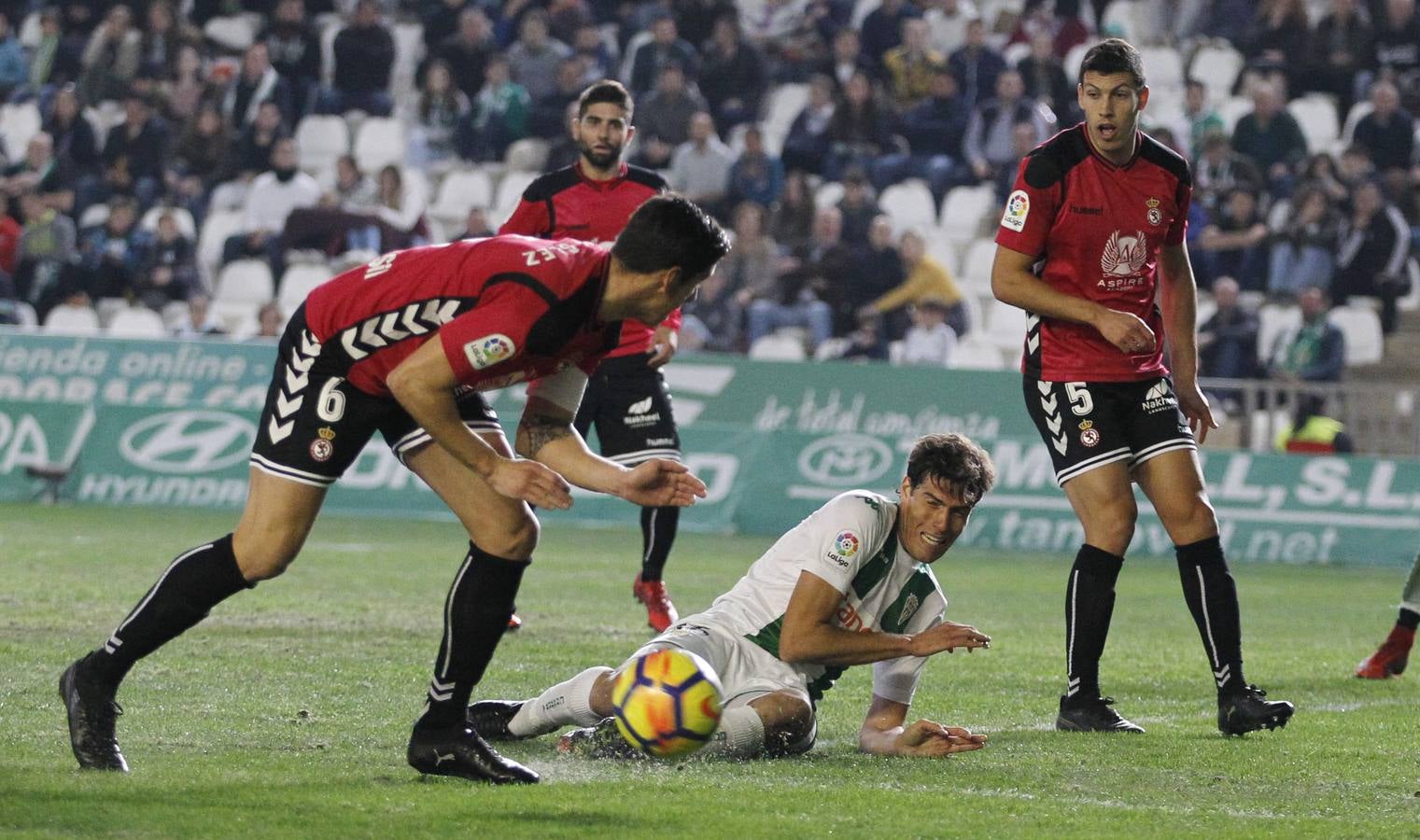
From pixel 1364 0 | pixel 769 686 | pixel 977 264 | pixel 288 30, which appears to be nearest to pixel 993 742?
pixel 769 686

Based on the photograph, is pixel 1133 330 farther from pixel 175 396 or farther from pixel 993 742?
pixel 175 396

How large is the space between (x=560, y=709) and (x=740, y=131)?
1734cm

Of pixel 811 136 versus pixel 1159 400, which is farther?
pixel 811 136

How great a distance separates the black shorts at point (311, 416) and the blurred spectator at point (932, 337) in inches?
520

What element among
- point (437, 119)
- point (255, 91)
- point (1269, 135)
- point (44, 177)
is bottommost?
point (44, 177)

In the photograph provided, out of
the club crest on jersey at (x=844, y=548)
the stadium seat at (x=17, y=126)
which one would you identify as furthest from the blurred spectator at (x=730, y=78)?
the club crest on jersey at (x=844, y=548)

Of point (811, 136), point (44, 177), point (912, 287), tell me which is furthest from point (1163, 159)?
point (44, 177)

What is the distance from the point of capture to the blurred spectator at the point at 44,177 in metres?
23.3

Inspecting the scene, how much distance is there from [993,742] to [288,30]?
→ 2027 centimetres

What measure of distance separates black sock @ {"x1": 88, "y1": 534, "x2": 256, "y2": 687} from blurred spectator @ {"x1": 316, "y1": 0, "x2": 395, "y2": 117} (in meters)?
19.4

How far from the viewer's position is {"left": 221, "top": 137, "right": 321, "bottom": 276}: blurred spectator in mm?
21875

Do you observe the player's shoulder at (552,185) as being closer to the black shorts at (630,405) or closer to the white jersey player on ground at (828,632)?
the black shorts at (630,405)

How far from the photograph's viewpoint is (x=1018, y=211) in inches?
278

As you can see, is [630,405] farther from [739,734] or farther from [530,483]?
[530,483]
